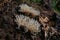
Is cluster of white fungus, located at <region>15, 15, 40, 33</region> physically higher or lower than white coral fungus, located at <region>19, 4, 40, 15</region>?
lower

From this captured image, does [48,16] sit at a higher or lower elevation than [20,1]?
lower

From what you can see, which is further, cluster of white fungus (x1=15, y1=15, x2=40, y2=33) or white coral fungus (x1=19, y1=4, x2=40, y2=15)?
white coral fungus (x1=19, y1=4, x2=40, y2=15)

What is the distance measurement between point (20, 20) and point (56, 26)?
0.81 metres

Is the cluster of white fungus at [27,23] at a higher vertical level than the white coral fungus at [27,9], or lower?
lower

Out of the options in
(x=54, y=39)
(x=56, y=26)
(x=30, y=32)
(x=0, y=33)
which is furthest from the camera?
(x=56, y=26)

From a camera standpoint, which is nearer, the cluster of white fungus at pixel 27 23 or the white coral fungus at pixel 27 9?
the cluster of white fungus at pixel 27 23

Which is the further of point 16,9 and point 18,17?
point 16,9

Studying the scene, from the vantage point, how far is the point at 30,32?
3.61 meters

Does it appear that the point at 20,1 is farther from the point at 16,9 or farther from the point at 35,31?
the point at 35,31

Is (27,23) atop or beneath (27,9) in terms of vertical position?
beneath

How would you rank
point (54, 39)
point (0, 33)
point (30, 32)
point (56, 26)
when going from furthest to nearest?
point (56, 26)
point (54, 39)
point (30, 32)
point (0, 33)

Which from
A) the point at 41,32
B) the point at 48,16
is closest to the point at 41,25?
the point at 41,32

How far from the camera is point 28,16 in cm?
389

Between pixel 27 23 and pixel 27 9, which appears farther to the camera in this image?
pixel 27 9
